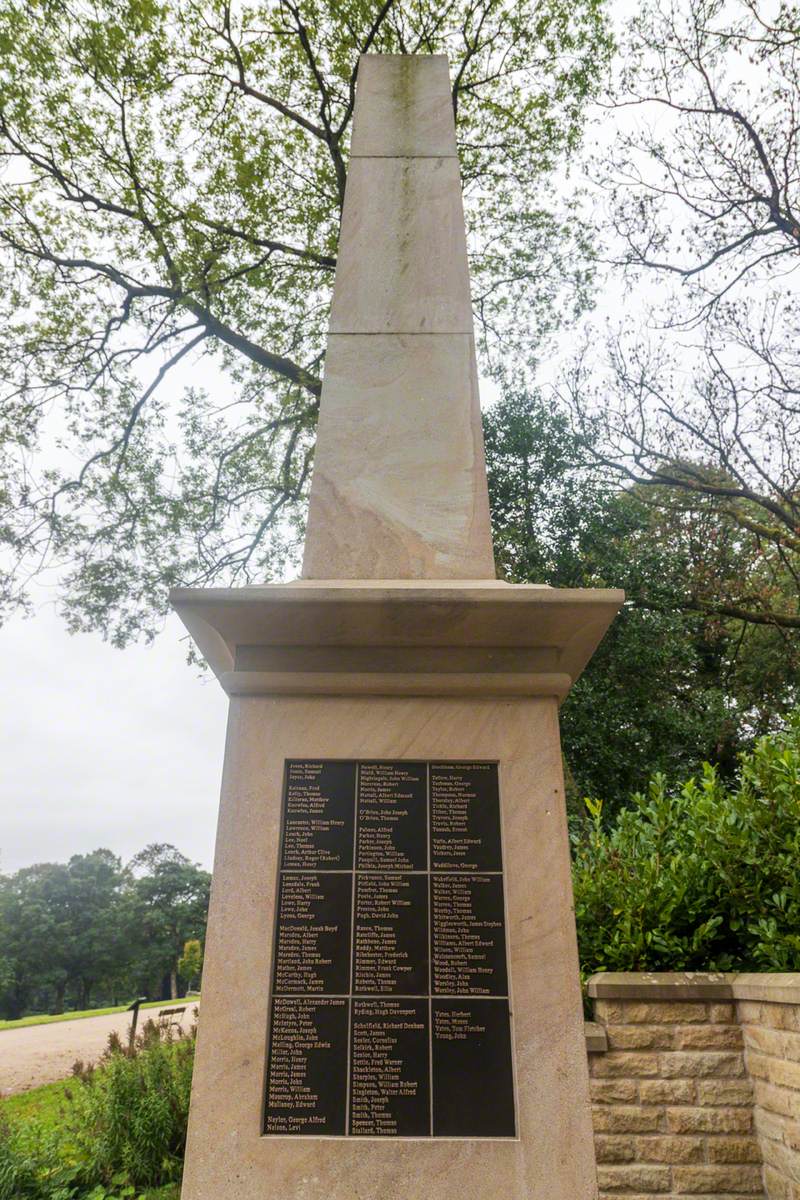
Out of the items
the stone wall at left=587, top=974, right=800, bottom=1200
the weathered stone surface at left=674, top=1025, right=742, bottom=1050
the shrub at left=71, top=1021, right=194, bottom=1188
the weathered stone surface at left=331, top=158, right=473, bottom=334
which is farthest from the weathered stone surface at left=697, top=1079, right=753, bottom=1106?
the weathered stone surface at left=331, top=158, right=473, bottom=334

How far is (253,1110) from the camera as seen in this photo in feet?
7.95

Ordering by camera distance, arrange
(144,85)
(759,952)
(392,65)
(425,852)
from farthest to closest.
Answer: (144,85) < (392,65) < (759,952) < (425,852)

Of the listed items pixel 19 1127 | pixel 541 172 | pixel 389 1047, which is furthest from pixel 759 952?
pixel 541 172

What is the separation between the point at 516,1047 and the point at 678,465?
12.5 metres

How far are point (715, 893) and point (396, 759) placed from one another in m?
3.61

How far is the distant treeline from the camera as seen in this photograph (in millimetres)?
30859

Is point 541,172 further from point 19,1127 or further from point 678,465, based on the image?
point 19,1127

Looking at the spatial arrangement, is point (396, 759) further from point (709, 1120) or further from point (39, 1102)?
point (39, 1102)

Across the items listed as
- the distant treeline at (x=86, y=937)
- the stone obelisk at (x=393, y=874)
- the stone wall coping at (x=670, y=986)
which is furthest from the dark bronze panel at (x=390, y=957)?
the distant treeline at (x=86, y=937)

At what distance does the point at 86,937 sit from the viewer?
32.2 m

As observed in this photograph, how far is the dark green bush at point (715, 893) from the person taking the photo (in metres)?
4.91

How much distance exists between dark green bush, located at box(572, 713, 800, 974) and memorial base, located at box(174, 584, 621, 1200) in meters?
2.88

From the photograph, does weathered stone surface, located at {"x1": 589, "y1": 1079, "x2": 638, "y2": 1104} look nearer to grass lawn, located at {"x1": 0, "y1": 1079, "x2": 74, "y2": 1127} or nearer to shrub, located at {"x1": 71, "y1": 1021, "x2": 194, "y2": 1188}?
shrub, located at {"x1": 71, "y1": 1021, "x2": 194, "y2": 1188}

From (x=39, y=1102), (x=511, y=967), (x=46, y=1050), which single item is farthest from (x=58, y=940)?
(x=511, y=967)
